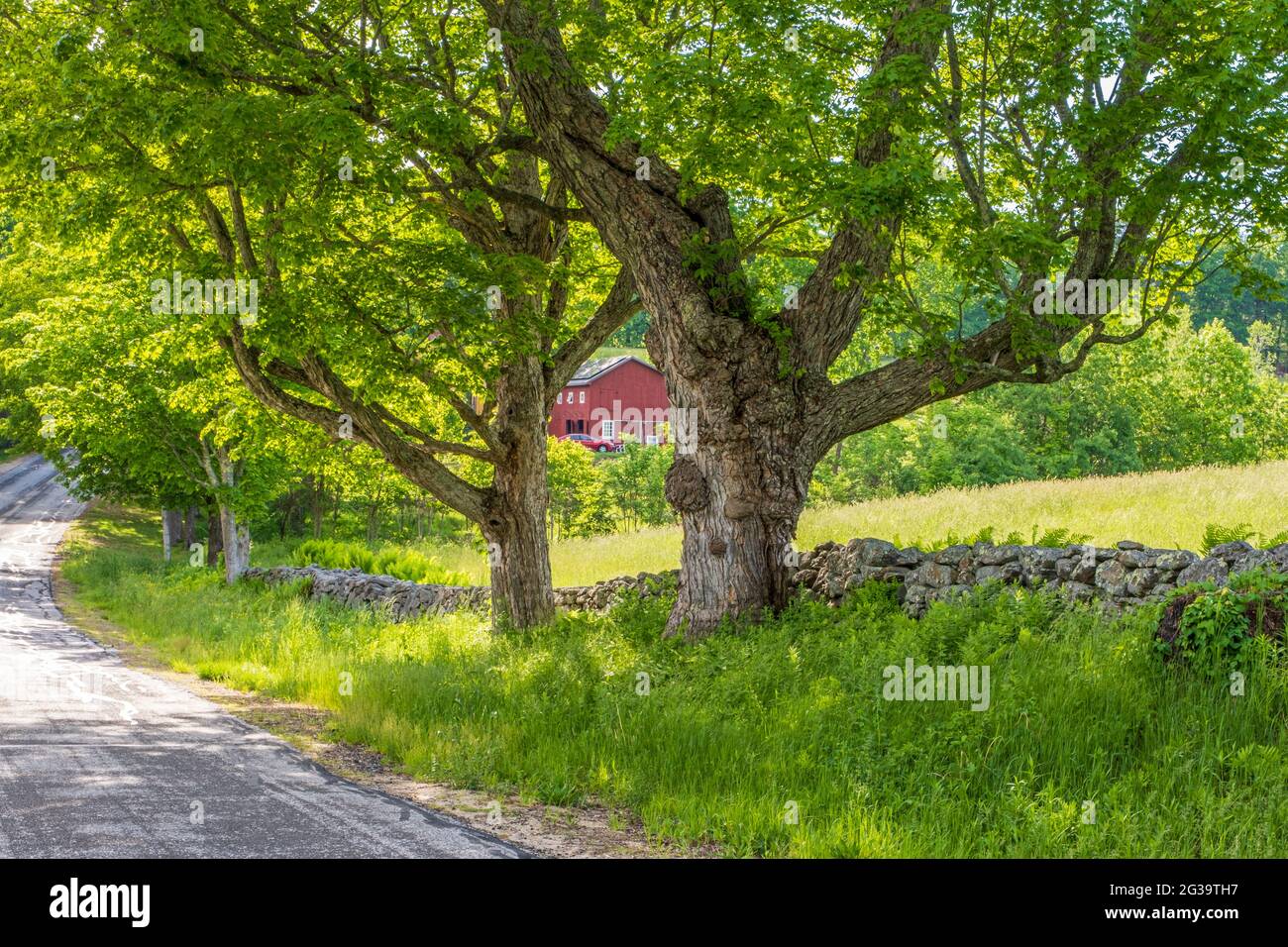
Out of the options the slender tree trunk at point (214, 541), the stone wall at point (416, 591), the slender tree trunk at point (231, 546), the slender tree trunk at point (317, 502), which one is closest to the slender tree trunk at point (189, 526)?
the slender tree trunk at point (214, 541)

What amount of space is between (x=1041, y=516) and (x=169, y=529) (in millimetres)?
30904

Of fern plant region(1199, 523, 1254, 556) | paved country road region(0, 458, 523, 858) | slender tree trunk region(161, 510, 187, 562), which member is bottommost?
paved country road region(0, 458, 523, 858)

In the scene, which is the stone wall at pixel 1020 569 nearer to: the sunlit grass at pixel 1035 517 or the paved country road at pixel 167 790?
the sunlit grass at pixel 1035 517

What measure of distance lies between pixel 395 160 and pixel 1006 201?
9402 millimetres

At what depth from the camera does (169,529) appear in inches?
1565

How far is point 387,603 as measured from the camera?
808 inches

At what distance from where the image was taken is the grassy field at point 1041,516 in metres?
17.7

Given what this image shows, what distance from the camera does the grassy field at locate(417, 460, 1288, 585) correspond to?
17.7 m

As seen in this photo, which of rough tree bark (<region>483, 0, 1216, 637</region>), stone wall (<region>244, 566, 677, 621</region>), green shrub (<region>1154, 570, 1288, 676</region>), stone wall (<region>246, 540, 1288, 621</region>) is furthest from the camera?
stone wall (<region>244, 566, 677, 621</region>)

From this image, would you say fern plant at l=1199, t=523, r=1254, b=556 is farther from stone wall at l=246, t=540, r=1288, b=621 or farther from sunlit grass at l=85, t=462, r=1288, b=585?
sunlit grass at l=85, t=462, r=1288, b=585

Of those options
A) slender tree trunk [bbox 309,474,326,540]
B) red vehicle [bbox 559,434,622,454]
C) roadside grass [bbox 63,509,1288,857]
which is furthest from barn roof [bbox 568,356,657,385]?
roadside grass [bbox 63,509,1288,857]

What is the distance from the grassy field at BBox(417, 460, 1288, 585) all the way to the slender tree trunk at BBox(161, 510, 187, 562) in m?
12.0

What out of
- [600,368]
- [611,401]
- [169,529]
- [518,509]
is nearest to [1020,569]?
[518,509]
